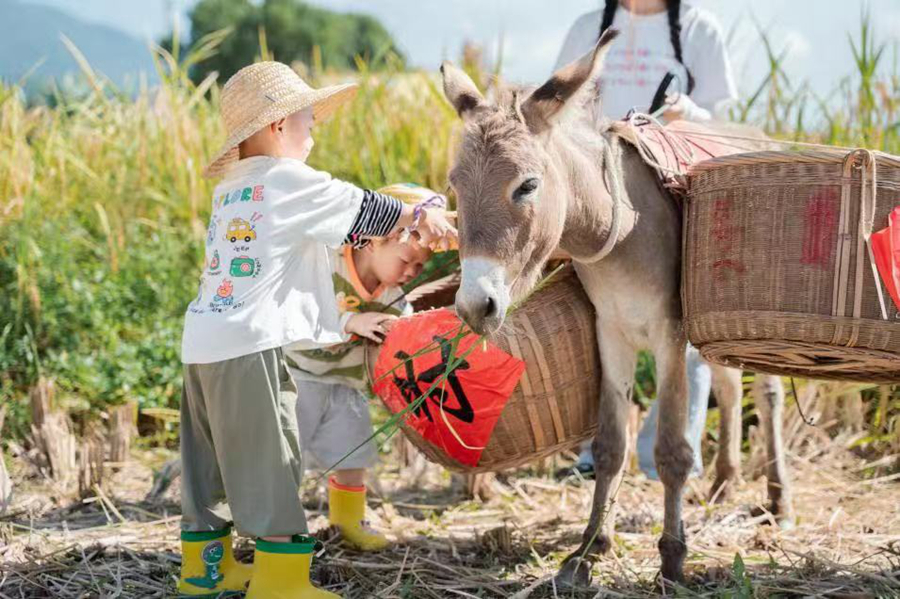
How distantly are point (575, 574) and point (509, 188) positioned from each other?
1490mm

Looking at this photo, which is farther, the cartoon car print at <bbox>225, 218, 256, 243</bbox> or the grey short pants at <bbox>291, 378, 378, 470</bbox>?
the grey short pants at <bbox>291, 378, 378, 470</bbox>

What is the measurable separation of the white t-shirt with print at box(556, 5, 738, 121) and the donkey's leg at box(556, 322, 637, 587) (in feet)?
4.23

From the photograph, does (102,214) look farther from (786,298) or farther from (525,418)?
(786,298)

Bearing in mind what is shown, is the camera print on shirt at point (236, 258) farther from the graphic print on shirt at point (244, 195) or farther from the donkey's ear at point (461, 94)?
the donkey's ear at point (461, 94)

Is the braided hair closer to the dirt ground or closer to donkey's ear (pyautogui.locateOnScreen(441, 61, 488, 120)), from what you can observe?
donkey's ear (pyautogui.locateOnScreen(441, 61, 488, 120))

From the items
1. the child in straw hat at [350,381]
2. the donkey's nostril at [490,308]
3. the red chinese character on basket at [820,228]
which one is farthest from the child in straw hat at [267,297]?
the red chinese character on basket at [820,228]

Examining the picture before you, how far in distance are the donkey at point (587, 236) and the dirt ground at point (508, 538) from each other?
1.01 feet

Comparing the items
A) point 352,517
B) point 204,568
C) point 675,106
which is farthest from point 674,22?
point 204,568

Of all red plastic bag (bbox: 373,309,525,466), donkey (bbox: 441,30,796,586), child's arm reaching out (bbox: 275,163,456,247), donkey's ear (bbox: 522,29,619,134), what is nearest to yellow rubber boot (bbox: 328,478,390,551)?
red plastic bag (bbox: 373,309,525,466)

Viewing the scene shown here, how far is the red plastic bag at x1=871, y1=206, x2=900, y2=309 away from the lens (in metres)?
2.65

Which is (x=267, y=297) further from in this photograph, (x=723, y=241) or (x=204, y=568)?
(x=723, y=241)

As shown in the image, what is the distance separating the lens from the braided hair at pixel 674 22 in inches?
165

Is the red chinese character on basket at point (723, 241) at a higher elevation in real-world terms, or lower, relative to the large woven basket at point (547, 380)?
higher

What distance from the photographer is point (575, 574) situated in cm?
329
